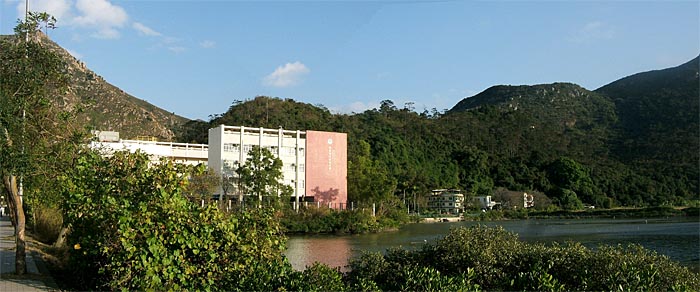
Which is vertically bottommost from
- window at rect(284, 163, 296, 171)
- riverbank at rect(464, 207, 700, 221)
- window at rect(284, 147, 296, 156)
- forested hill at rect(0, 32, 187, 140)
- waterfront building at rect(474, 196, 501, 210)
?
riverbank at rect(464, 207, 700, 221)

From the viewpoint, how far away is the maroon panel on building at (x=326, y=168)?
52562mm

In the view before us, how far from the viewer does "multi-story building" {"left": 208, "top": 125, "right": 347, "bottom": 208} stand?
49.0 metres

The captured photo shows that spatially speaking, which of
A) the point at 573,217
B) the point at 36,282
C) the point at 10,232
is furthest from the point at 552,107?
the point at 36,282

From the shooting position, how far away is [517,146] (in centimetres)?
9800

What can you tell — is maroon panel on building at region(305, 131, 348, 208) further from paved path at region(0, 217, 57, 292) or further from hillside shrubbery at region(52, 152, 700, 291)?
hillside shrubbery at region(52, 152, 700, 291)

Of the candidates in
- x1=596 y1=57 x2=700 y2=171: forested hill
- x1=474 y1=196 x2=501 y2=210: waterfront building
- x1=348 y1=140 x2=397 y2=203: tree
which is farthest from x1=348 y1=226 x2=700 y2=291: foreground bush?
x1=596 y1=57 x2=700 y2=171: forested hill

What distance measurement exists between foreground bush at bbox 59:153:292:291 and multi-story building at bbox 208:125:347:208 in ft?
128

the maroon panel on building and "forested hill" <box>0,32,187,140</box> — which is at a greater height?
"forested hill" <box>0,32,187,140</box>

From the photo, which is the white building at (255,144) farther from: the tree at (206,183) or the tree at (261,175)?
the tree at (206,183)

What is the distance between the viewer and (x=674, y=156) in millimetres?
88125

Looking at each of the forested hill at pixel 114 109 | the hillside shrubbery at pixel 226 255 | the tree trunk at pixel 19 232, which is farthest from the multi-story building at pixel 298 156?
the hillside shrubbery at pixel 226 255

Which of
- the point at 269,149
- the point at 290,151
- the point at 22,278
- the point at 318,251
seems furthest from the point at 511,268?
the point at 290,151

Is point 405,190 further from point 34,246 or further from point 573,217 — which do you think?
point 34,246

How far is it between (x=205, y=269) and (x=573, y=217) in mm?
71809
